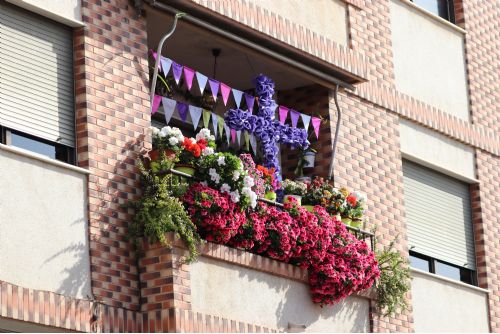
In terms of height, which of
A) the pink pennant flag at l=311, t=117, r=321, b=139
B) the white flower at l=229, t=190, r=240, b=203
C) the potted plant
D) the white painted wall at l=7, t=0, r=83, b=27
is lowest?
the white flower at l=229, t=190, r=240, b=203

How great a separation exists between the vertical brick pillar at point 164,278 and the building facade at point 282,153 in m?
0.02

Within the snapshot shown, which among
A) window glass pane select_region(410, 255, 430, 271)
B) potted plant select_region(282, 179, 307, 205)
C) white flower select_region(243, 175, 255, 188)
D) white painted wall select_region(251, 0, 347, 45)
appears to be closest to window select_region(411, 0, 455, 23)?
white painted wall select_region(251, 0, 347, 45)

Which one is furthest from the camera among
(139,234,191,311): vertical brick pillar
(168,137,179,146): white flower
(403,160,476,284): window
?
(403,160,476,284): window

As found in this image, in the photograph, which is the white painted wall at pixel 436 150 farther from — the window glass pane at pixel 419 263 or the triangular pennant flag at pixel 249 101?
the triangular pennant flag at pixel 249 101

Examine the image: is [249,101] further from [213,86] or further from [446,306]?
[446,306]

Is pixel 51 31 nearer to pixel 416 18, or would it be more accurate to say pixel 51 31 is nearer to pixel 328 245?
pixel 328 245

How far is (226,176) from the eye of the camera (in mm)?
17766

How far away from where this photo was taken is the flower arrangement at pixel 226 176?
58.2 feet

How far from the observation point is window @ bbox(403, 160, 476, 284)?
894 inches

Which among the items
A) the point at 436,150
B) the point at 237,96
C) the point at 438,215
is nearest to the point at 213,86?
the point at 237,96

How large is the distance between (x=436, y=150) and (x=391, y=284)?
3611 mm

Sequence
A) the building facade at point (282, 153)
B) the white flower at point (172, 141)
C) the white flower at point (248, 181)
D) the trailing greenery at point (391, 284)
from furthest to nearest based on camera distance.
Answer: the trailing greenery at point (391, 284), the white flower at point (248, 181), the white flower at point (172, 141), the building facade at point (282, 153)

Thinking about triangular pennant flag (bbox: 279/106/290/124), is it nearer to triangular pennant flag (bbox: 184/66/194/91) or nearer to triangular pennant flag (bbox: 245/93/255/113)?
triangular pennant flag (bbox: 245/93/255/113)

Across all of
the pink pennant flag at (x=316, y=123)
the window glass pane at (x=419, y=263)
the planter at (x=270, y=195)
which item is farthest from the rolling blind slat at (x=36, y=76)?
the window glass pane at (x=419, y=263)
